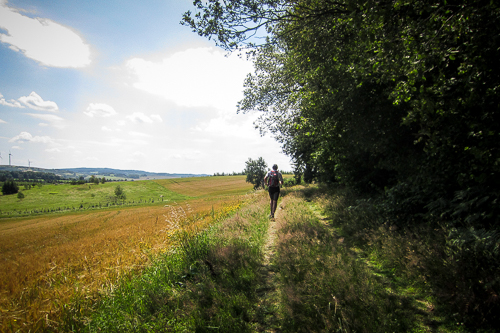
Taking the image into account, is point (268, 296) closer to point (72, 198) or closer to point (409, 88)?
point (409, 88)

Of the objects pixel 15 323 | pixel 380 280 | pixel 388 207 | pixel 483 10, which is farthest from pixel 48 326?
pixel 483 10

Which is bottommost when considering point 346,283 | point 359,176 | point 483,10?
point 346,283

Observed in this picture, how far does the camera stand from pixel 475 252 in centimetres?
329

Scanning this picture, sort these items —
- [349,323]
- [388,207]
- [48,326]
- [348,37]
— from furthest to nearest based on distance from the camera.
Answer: [348,37], [388,207], [48,326], [349,323]

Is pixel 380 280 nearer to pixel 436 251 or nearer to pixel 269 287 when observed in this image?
pixel 436 251

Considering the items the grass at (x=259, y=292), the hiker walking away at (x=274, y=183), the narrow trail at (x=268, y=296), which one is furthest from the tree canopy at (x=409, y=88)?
the narrow trail at (x=268, y=296)

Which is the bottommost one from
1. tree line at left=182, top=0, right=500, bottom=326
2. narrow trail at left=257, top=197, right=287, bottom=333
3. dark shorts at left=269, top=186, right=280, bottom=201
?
narrow trail at left=257, top=197, right=287, bottom=333

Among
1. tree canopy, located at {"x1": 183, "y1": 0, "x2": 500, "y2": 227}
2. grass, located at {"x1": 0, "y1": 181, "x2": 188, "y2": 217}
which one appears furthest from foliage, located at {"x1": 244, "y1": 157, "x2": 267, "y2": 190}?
tree canopy, located at {"x1": 183, "y1": 0, "x2": 500, "y2": 227}

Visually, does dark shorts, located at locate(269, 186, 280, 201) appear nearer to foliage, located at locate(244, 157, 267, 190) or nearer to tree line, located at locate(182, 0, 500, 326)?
tree line, located at locate(182, 0, 500, 326)

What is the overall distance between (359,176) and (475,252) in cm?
872

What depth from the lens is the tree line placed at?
363 centimetres

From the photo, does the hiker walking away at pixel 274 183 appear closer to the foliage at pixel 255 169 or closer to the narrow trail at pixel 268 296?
the narrow trail at pixel 268 296

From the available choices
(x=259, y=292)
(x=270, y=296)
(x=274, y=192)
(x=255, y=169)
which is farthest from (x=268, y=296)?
(x=255, y=169)

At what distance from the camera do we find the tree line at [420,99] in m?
3.63
